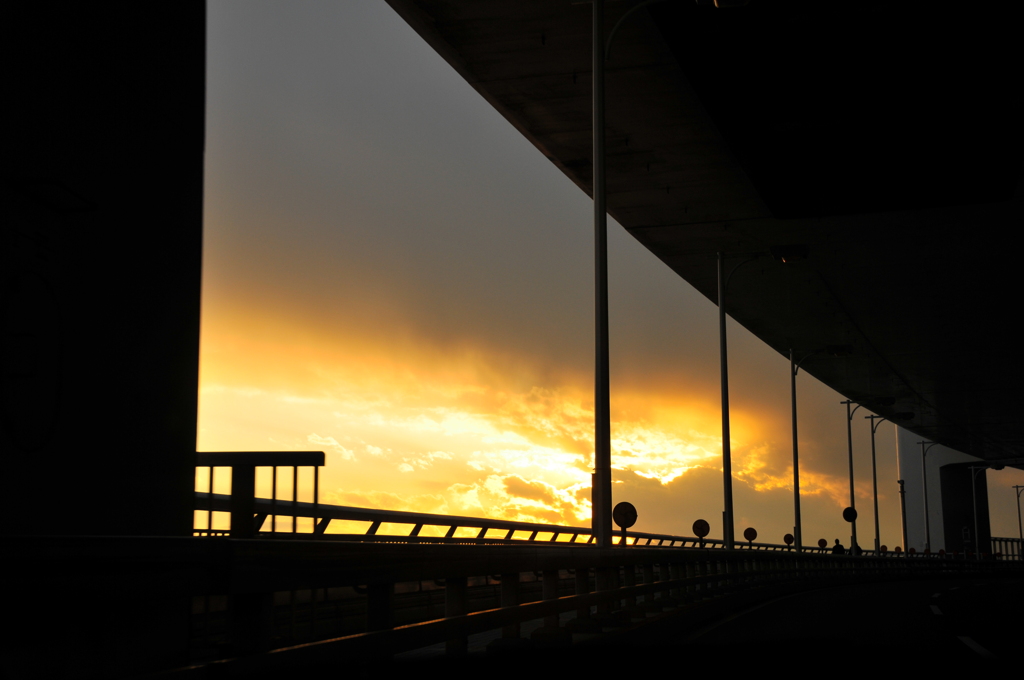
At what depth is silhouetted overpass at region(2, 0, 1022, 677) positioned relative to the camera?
4.05 m

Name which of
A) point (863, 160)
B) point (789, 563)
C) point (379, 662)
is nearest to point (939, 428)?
point (789, 563)

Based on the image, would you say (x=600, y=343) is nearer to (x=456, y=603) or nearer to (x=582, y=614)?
(x=582, y=614)

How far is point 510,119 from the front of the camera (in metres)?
22.4

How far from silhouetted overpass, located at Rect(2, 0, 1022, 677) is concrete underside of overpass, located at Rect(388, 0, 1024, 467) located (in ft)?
0.24

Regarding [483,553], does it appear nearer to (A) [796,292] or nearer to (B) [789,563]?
(B) [789,563]

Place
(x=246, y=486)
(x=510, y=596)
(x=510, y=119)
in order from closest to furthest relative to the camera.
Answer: (x=510, y=596) < (x=246, y=486) < (x=510, y=119)

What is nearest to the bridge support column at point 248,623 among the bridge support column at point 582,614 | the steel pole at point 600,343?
the bridge support column at point 582,614

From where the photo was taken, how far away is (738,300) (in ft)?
137

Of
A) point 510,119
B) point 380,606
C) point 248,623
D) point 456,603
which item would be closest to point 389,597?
point 380,606

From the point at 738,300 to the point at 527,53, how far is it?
24050mm

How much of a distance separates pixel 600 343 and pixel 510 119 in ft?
29.1

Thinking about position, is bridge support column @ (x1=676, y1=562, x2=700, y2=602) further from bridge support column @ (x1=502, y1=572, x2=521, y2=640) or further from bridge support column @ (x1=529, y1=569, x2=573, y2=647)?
bridge support column @ (x1=502, y1=572, x2=521, y2=640)

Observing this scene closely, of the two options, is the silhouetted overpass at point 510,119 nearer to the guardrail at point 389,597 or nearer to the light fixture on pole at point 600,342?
the guardrail at point 389,597

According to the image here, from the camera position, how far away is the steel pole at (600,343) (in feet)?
48.0
